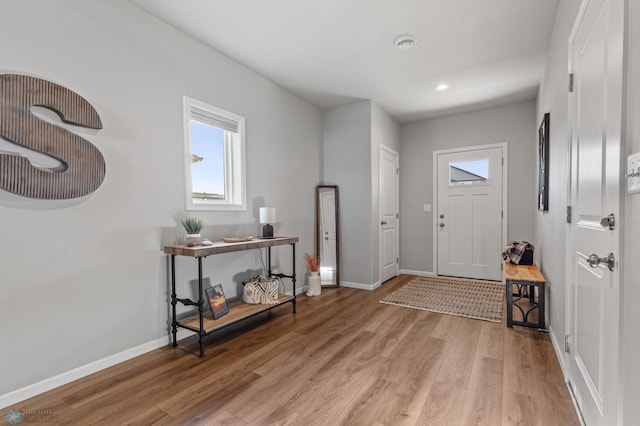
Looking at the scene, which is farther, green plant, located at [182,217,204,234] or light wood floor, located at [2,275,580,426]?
green plant, located at [182,217,204,234]

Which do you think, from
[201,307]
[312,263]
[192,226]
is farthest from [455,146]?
[201,307]

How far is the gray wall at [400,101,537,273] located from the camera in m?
4.35

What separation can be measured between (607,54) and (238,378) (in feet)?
8.18

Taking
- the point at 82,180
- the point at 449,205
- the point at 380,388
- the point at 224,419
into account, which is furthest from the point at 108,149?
the point at 449,205

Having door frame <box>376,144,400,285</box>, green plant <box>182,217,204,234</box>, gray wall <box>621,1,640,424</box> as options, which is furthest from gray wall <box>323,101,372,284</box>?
gray wall <box>621,1,640,424</box>

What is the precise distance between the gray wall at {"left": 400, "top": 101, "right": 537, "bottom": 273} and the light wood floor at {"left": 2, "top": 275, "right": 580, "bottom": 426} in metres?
2.33

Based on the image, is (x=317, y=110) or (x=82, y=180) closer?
(x=82, y=180)

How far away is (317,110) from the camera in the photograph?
14.7 feet

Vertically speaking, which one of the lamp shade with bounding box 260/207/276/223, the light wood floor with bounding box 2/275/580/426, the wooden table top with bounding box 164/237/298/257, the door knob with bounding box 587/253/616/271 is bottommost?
the light wood floor with bounding box 2/275/580/426

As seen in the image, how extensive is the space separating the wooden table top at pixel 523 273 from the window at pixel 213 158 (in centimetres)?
266

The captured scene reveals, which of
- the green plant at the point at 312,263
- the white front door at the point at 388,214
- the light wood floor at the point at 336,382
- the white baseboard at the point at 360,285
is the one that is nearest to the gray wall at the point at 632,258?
the light wood floor at the point at 336,382

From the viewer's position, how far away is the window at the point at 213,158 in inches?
106

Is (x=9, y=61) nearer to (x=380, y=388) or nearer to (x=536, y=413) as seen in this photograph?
(x=380, y=388)

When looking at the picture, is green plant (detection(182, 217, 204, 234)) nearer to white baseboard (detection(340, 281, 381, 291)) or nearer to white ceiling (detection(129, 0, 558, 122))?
white ceiling (detection(129, 0, 558, 122))
